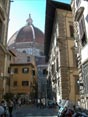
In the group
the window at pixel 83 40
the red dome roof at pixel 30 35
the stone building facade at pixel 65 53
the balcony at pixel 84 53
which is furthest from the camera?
the red dome roof at pixel 30 35

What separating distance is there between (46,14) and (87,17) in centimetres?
1462

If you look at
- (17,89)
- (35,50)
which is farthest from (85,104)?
(35,50)

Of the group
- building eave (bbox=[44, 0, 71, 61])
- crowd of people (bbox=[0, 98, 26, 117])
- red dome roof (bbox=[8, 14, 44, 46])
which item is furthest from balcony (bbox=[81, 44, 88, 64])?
red dome roof (bbox=[8, 14, 44, 46])

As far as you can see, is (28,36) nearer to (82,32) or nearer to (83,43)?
(82,32)

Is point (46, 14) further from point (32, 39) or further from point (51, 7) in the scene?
point (32, 39)

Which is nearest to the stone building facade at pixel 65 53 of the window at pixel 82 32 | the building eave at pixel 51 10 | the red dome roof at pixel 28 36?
the building eave at pixel 51 10

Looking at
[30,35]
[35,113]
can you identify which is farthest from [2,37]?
[30,35]

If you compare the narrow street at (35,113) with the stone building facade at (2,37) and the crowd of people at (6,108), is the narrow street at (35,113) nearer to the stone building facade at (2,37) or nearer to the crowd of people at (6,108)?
the crowd of people at (6,108)

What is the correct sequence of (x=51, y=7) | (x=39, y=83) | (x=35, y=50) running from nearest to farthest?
(x=51, y=7) → (x=39, y=83) → (x=35, y=50)

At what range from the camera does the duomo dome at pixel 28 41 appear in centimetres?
8425

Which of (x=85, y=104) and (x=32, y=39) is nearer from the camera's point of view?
(x=85, y=104)

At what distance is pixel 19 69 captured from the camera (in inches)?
2085

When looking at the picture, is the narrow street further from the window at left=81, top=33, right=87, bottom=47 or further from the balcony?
the window at left=81, top=33, right=87, bottom=47

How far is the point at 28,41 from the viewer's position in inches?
3425
